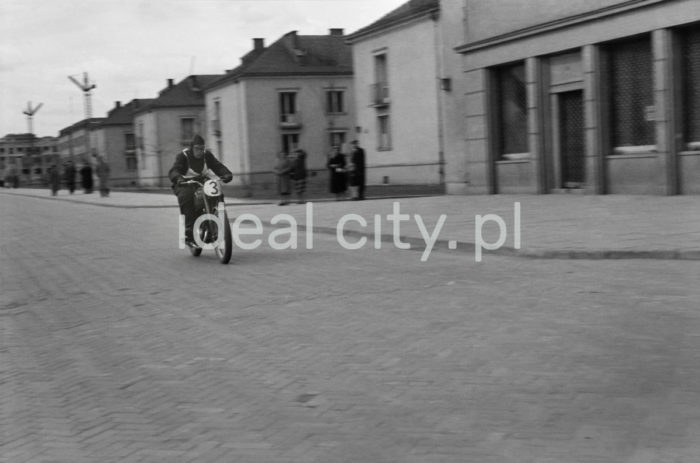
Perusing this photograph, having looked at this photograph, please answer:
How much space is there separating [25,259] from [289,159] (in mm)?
14016

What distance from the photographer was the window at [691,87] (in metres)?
18.2

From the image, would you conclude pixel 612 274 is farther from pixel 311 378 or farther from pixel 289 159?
pixel 289 159

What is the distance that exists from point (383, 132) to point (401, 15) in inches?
241

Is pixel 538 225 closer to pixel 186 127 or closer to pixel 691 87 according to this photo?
pixel 691 87

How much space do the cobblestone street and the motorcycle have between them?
3.75 ft

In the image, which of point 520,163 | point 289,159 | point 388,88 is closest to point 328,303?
point 520,163

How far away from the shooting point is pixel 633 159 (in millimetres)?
19531

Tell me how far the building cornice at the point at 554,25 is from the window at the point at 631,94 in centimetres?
76

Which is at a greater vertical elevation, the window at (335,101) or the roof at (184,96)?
the roof at (184,96)

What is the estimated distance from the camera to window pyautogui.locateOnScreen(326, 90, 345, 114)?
5959 centimetres

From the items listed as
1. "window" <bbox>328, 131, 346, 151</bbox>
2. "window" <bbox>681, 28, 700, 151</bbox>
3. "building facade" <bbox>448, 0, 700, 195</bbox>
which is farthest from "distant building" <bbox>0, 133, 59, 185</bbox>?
"window" <bbox>681, 28, 700, 151</bbox>

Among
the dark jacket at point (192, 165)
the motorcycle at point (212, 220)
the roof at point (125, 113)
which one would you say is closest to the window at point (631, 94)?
the dark jacket at point (192, 165)

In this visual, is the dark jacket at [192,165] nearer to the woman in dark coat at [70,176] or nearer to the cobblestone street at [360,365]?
the cobblestone street at [360,365]

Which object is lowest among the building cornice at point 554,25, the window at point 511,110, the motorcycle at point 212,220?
the motorcycle at point 212,220
